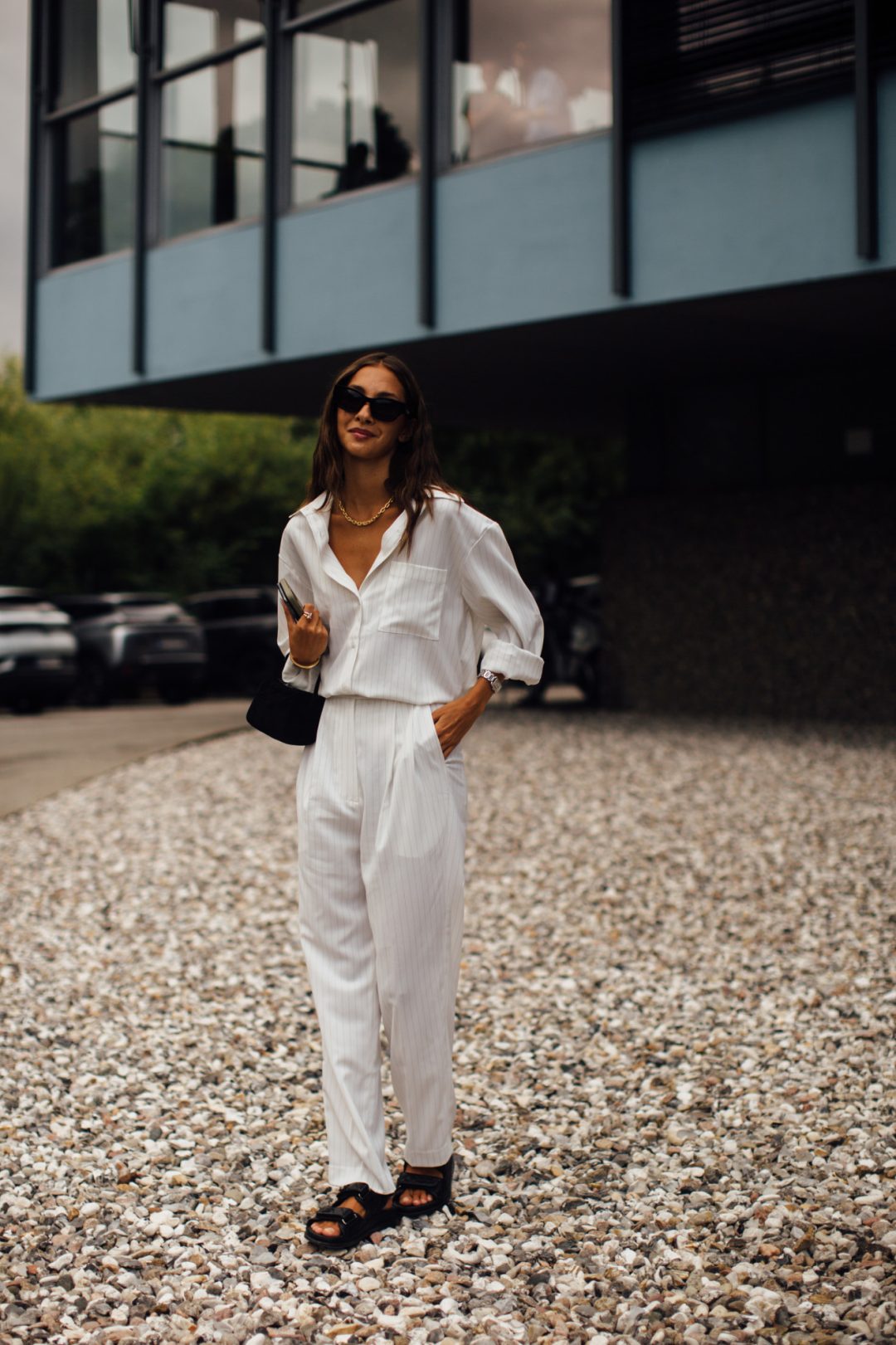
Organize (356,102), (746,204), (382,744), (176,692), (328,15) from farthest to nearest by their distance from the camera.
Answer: (176,692) → (328,15) → (356,102) → (746,204) → (382,744)

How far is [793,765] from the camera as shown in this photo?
35.2ft

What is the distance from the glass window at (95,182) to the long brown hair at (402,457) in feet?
41.9

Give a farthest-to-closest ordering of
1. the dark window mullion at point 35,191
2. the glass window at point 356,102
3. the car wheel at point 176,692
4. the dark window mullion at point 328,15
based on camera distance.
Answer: the car wheel at point 176,692
the dark window mullion at point 35,191
the dark window mullion at point 328,15
the glass window at point 356,102

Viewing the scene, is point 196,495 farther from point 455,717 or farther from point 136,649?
point 455,717

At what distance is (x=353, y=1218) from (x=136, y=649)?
17.9 metres

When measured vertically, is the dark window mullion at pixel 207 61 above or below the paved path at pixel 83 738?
above

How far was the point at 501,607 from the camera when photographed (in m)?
3.23

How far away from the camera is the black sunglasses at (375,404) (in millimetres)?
3152

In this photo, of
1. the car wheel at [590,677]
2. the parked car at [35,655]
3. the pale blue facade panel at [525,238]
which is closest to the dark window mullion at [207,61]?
the pale blue facade panel at [525,238]

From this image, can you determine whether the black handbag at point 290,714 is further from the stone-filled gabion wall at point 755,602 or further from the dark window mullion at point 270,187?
the stone-filled gabion wall at point 755,602

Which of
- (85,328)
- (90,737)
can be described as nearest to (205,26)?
(85,328)

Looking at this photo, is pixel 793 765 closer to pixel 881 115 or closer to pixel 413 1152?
pixel 881 115

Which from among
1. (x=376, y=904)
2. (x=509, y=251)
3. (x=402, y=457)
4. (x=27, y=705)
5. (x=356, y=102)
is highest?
(x=356, y=102)

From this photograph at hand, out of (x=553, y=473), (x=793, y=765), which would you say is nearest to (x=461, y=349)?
(x=793, y=765)
